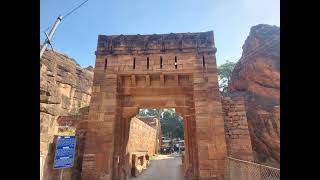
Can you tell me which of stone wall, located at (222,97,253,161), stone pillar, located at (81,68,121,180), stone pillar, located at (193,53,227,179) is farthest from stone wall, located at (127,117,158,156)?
stone wall, located at (222,97,253,161)

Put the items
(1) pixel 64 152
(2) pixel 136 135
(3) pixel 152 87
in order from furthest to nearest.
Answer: (2) pixel 136 135 → (3) pixel 152 87 → (1) pixel 64 152

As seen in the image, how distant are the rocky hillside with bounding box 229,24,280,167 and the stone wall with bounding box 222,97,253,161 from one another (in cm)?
102

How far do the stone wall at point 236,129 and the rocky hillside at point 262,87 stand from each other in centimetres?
102

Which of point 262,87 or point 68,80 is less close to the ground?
point 68,80

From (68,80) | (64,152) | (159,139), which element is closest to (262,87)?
(64,152)

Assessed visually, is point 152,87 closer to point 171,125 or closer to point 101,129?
point 101,129

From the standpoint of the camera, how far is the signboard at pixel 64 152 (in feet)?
19.8

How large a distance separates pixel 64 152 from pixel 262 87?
41.4 ft

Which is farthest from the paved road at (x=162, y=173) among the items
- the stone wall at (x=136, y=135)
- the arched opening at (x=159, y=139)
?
the stone wall at (x=136, y=135)

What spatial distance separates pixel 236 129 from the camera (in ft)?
30.5

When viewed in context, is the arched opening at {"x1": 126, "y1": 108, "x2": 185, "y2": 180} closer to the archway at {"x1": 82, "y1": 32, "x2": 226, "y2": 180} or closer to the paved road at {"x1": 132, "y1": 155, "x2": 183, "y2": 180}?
the paved road at {"x1": 132, "y1": 155, "x2": 183, "y2": 180}

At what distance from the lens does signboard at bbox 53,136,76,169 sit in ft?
19.8

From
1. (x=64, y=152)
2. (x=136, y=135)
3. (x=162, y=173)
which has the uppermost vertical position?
(x=64, y=152)

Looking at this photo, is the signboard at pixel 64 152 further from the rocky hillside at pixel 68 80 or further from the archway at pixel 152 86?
the rocky hillside at pixel 68 80
